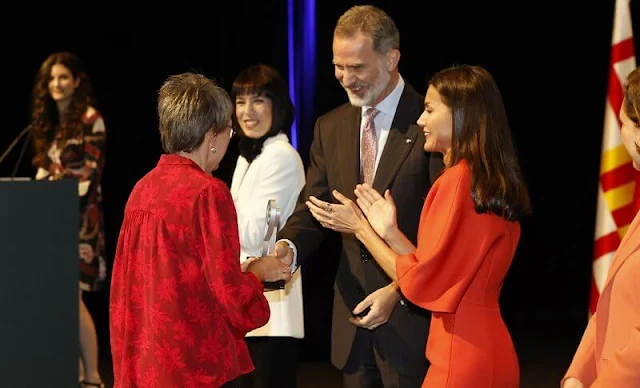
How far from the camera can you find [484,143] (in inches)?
112

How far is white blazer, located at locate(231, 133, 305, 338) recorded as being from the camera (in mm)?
3758

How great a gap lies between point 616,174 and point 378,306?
74.8 inches

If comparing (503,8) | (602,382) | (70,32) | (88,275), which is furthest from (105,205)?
(602,382)

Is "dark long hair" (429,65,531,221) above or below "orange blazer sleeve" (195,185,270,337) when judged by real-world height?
above

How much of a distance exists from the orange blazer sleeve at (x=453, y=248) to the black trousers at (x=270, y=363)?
111cm

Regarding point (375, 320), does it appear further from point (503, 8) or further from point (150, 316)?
point (503, 8)

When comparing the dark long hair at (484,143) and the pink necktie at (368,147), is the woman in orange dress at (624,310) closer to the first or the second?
the dark long hair at (484,143)

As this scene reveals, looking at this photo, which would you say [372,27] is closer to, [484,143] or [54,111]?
[484,143]

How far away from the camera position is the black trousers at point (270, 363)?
3807mm

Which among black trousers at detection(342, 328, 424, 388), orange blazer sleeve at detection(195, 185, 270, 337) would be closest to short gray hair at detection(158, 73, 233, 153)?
orange blazer sleeve at detection(195, 185, 270, 337)

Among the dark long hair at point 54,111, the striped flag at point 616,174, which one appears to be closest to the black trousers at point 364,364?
the striped flag at point 616,174

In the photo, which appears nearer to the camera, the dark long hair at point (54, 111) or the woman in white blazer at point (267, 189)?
the woman in white blazer at point (267, 189)

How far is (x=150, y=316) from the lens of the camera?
274cm

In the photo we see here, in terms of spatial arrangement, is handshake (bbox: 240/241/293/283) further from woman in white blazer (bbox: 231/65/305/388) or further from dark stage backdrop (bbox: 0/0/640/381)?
dark stage backdrop (bbox: 0/0/640/381)
